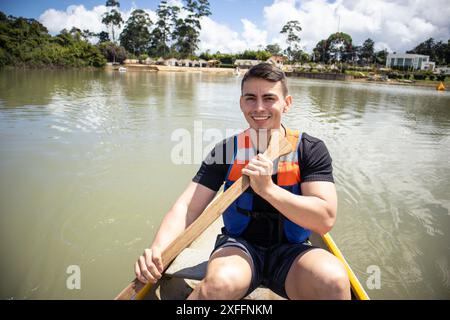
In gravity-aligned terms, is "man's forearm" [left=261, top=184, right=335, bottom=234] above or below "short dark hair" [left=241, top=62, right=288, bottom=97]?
below

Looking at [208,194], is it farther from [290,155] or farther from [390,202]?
[390,202]

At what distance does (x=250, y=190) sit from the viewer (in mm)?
1772

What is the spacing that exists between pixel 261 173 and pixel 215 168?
0.48 metres

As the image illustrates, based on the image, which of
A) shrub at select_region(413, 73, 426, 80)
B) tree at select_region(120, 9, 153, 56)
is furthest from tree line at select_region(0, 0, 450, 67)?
shrub at select_region(413, 73, 426, 80)

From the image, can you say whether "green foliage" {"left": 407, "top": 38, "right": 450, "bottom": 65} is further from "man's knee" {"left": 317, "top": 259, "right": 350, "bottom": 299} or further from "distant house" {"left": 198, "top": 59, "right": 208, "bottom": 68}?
"man's knee" {"left": 317, "top": 259, "right": 350, "bottom": 299}

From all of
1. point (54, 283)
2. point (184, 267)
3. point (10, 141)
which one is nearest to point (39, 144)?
point (10, 141)

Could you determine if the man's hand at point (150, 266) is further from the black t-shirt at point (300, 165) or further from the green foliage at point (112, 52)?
the green foliage at point (112, 52)

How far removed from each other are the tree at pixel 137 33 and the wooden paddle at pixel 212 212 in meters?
80.0

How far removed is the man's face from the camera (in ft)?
5.64

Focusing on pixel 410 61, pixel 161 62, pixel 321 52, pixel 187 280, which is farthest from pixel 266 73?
pixel 410 61

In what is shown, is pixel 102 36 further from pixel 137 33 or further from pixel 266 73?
pixel 266 73

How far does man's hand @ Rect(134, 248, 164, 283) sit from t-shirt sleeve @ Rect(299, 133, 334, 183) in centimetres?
93

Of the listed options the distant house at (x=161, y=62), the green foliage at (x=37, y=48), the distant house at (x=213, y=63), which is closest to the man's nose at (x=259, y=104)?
the green foliage at (x=37, y=48)

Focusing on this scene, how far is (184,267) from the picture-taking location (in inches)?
83.3
